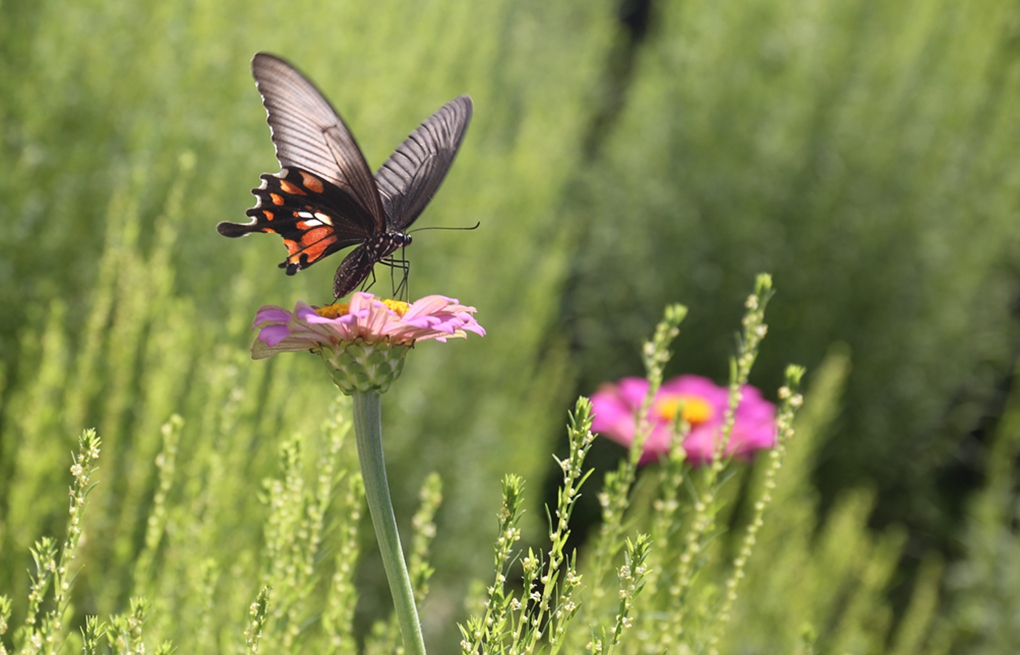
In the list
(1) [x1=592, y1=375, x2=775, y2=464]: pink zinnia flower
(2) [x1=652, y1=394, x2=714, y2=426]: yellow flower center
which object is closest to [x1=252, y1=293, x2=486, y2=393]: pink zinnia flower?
(1) [x1=592, y1=375, x2=775, y2=464]: pink zinnia flower

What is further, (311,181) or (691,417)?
(691,417)

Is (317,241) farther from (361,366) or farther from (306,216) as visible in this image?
(361,366)

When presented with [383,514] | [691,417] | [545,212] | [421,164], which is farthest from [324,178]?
[545,212]

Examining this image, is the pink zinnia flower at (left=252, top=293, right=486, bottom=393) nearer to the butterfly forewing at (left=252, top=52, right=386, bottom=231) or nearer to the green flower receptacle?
the green flower receptacle

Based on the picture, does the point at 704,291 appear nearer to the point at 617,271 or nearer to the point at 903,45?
the point at 617,271

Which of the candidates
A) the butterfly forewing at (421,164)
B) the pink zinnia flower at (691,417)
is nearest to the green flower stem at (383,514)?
the butterfly forewing at (421,164)

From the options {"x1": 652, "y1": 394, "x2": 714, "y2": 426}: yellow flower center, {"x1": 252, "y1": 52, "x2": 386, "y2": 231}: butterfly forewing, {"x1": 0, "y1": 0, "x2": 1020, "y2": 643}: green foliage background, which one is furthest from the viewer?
{"x1": 652, "y1": 394, "x2": 714, "y2": 426}: yellow flower center

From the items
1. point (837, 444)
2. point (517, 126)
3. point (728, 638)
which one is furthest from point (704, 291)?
point (728, 638)
